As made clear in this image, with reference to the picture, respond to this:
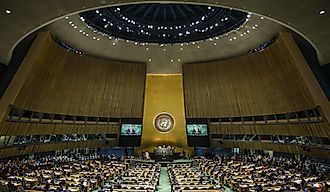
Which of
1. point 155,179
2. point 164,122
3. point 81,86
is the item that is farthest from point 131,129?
point 155,179

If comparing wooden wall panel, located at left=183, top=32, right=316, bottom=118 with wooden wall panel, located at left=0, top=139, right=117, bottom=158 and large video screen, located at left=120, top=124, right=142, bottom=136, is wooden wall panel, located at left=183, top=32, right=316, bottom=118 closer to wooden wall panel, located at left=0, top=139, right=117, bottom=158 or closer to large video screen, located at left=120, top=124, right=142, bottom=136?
large video screen, located at left=120, top=124, right=142, bottom=136

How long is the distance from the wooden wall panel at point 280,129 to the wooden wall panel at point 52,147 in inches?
545

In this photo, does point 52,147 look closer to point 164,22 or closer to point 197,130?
point 164,22

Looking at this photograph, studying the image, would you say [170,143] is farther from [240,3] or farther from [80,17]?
[240,3]

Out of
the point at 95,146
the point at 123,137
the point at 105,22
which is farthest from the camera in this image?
the point at 123,137

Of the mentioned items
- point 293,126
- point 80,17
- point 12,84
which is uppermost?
point 80,17

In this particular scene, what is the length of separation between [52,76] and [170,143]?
768 inches

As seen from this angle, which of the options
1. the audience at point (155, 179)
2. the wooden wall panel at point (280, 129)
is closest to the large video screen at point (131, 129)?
the wooden wall panel at point (280, 129)

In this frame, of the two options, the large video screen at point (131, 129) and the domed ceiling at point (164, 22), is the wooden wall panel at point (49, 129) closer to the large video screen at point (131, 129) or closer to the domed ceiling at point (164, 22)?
the large video screen at point (131, 129)

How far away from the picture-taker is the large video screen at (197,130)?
33.7m

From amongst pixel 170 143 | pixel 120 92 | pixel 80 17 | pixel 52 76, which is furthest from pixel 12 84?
pixel 170 143

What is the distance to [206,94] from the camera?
31594 mm

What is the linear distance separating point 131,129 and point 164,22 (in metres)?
14.2

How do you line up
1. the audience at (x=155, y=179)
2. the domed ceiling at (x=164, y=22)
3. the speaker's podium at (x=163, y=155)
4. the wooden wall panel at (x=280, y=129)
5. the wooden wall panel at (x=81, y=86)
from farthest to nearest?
1. the speaker's podium at (x=163, y=155)
2. the domed ceiling at (x=164, y=22)
3. the wooden wall panel at (x=81, y=86)
4. the wooden wall panel at (x=280, y=129)
5. the audience at (x=155, y=179)
